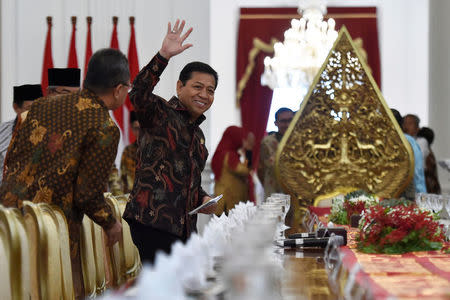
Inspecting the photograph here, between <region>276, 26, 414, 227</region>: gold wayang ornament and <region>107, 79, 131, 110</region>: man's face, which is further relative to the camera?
<region>276, 26, 414, 227</region>: gold wayang ornament

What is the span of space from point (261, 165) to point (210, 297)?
5.10m

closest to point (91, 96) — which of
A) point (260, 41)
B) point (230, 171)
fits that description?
point (230, 171)

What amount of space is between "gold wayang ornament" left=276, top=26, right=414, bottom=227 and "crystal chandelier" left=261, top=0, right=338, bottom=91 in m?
6.05

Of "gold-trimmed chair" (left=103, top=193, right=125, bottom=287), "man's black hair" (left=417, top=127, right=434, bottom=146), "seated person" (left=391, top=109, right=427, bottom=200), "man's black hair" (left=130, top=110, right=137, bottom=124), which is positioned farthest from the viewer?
"man's black hair" (left=417, top=127, right=434, bottom=146)

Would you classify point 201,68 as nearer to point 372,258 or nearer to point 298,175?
point 372,258

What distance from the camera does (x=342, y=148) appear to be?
529cm

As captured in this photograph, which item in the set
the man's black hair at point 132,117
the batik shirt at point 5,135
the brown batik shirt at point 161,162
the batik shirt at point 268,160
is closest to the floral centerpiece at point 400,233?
the brown batik shirt at point 161,162

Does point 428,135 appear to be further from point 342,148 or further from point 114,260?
point 114,260

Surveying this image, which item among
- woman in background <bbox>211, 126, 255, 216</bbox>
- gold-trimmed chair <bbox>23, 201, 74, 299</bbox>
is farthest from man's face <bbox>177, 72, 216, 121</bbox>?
woman in background <bbox>211, 126, 255, 216</bbox>

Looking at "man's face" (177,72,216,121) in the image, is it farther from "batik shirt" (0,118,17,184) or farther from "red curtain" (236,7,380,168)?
"red curtain" (236,7,380,168)

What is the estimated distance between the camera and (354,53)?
5340 millimetres

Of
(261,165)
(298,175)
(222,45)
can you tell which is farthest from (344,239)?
(222,45)

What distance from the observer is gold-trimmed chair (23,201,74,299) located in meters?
2.40

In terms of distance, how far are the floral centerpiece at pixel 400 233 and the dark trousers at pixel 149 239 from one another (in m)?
0.76
